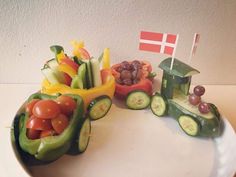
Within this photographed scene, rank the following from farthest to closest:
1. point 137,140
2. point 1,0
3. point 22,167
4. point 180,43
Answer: point 180,43
point 1,0
point 137,140
point 22,167

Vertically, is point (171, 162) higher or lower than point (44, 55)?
lower

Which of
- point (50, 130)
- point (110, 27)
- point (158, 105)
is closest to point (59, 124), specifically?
point (50, 130)

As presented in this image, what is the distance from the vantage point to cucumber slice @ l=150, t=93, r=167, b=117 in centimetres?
64

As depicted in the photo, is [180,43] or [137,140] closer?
[137,140]

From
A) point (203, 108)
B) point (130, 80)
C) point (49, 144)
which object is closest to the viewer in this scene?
point (49, 144)

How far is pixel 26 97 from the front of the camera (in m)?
0.78

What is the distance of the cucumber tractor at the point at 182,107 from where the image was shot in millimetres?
577

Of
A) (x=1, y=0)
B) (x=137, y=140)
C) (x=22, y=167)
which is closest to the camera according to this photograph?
(x=22, y=167)

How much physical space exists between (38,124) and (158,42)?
1.04 feet

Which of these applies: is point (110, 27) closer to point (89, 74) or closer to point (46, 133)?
point (89, 74)

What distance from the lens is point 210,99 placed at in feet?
2.63

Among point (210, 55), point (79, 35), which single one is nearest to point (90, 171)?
point (79, 35)

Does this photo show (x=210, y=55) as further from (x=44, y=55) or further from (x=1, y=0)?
(x=1, y=0)

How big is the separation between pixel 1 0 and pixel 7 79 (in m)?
0.25
